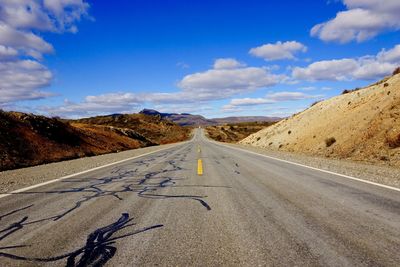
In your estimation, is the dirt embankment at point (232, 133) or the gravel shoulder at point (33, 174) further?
the dirt embankment at point (232, 133)

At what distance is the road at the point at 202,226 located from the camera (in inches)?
131

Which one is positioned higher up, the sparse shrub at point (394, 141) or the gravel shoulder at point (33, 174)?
the sparse shrub at point (394, 141)

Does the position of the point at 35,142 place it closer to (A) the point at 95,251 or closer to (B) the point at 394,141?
(A) the point at 95,251

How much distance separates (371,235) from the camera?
3.96 meters

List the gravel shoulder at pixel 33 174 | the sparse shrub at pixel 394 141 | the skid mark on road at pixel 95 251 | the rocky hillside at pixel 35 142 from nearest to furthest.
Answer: the skid mark on road at pixel 95 251 → the gravel shoulder at pixel 33 174 → the sparse shrub at pixel 394 141 → the rocky hillside at pixel 35 142

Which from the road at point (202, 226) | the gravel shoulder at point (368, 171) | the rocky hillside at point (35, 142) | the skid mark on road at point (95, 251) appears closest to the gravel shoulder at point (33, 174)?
the road at point (202, 226)

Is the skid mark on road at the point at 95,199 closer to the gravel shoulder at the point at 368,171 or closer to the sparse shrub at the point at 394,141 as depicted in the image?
the gravel shoulder at the point at 368,171

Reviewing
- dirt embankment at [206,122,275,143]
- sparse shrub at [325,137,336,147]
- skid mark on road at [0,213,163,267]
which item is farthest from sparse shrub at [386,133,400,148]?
dirt embankment at [206,122,275,143]

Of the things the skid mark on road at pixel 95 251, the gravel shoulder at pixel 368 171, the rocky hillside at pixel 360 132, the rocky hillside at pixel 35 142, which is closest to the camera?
Result: the skid mark on road at pixel 95 251

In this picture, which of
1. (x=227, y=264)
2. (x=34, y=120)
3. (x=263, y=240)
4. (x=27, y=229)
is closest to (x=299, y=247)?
(x=263, y=240)

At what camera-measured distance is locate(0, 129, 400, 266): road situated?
3336mm

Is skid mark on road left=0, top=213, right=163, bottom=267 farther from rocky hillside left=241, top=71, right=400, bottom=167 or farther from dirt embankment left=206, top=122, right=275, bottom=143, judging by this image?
dirt embankment left=206, top=122, right=275, bottom=143

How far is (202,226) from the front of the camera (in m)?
4.41

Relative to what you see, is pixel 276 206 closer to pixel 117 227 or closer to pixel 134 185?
pixel 117 227
